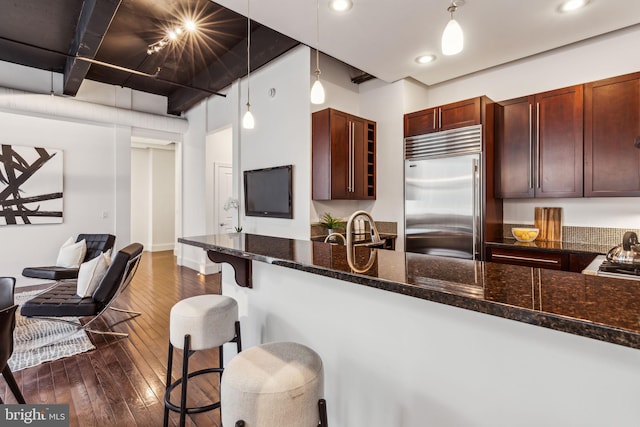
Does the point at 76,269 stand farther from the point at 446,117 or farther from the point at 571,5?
the point at 571,5

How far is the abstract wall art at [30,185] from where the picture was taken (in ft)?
16.5

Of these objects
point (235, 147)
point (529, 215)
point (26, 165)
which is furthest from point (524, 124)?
point (26, 165)

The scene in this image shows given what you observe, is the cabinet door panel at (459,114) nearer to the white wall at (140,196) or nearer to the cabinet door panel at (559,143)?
the cabinet door panel at (559,143)

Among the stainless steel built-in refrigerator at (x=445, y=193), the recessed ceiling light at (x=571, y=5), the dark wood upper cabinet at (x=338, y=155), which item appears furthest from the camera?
the dark wood upper cabinet at (x=338, y=155)

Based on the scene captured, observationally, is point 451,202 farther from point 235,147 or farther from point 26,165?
point 26,165

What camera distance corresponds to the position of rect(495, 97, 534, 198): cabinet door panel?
11.0 ft

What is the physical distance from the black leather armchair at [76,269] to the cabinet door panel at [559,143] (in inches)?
229

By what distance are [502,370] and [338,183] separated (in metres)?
3.02

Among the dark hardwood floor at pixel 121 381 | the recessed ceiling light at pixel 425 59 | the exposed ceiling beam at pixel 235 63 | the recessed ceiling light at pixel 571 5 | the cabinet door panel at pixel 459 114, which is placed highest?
the exposed ceiling beam at pixel 235 63

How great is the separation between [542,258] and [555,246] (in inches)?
7.8

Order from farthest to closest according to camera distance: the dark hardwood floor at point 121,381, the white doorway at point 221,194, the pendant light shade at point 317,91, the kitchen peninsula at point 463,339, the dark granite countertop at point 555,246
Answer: the white doorway at point 221,194 → the dark granite countertop at point 555,246 → the pendant light shade at point 317,91 → the dark hardwood floor at point 121,381 → the kitchen peninsula at point 463,339

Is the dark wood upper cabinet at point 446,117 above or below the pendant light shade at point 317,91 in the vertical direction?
above

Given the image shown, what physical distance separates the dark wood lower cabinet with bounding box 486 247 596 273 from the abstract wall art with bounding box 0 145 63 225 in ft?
21.5

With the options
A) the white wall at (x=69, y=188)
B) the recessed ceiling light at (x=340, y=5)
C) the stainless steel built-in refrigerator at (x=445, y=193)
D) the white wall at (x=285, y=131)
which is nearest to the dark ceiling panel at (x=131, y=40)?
the white wall at (x=285, y=131)
